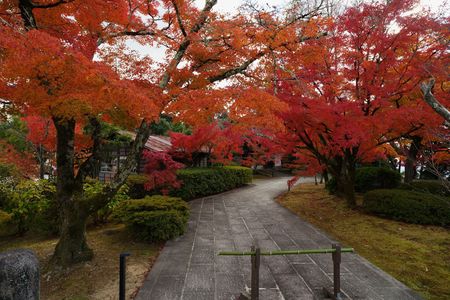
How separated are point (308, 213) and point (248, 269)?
20.1 ft

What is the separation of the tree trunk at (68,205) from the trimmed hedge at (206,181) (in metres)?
6.90

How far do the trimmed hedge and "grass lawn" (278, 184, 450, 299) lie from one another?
4.86m

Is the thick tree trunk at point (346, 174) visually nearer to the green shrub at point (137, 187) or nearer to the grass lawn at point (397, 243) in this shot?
the grass lawn at point (397, 243)

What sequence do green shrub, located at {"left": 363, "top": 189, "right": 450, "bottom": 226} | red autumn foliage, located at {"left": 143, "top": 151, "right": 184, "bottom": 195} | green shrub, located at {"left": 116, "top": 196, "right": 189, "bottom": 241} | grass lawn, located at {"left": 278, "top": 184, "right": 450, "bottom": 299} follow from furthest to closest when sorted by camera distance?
1. red autumn foliage, located at {"left": 143, "top": 151, "right": 184, "bottom": 195}
2. green shrub, located at {"left": 363, "top": 189, "right": 450, "bottom": 226}
3. green shrub, located at {"left": 116, "top": 196, "right": 189, "bottom": 241}
4. grass lawn, located at {"left": 278, "top": 184, "right": 450, "bottom": 299}

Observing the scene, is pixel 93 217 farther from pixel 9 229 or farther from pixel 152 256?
pixel 152 256

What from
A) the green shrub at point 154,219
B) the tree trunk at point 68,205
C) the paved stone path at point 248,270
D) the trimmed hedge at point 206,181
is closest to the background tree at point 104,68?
the tree trunk at point 68,205

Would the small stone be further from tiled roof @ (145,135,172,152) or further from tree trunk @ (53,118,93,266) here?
tiled roof @ (145,135,172,152)

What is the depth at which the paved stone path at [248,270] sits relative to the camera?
4.33 meters

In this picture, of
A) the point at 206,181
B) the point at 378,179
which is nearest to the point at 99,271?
the point at 206,181

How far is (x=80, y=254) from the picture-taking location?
5.59m

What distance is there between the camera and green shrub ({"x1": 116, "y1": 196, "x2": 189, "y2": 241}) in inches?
259

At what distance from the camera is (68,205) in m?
5.55

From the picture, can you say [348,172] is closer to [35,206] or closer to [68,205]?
[68,205]

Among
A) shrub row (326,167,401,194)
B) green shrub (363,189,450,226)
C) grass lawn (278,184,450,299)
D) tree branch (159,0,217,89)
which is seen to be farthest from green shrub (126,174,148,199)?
shrub row (326,167,401,194)
